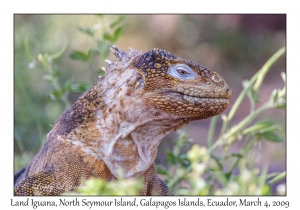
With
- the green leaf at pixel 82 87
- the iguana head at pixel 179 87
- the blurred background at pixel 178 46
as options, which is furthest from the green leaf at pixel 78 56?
the blurred background at pixel 178 46

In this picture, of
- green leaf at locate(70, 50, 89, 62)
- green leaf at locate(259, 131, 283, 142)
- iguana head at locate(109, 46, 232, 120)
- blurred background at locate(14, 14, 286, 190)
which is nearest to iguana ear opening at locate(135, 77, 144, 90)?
iguana head at locate(109, 46, 232, 120)

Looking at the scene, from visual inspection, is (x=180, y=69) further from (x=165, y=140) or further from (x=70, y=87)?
(x=165, y=140)

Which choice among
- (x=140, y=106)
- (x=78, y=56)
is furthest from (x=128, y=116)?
(x=78, y=56)

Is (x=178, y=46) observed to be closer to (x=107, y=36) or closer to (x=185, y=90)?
(x=107, y=36)

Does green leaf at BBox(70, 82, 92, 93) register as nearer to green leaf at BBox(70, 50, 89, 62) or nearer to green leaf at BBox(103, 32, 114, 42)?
green leaf at BBox(70, 50, 89, 62)

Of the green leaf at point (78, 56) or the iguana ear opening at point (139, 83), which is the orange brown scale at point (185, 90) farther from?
the green leaf at point (78, 56)

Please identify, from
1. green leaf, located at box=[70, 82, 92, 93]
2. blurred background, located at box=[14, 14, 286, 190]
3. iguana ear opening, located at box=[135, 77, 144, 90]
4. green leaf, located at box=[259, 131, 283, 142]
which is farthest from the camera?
blurred background, located at box=[14, 14, 286, 190]

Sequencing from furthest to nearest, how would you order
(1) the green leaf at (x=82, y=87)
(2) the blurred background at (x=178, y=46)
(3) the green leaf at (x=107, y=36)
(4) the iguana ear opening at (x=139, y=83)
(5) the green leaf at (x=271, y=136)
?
(2) the blurred background at (x=178, y=46) → (3) the green leaf at (x=107, y=36) → (1) the green leaf at (x=82, y=87) → (5) the green leaf at (x=271, y=136) → (4) the iguana ear opening at (x=139, y=83)
